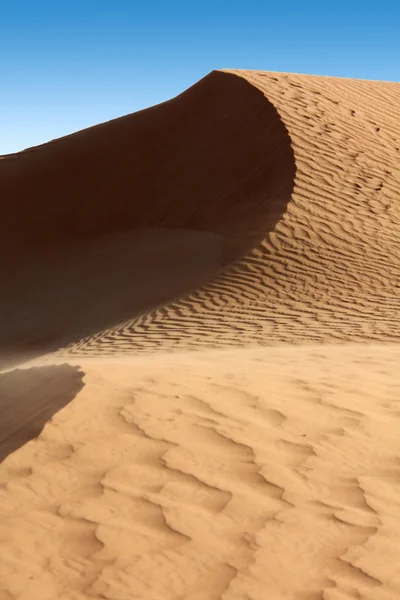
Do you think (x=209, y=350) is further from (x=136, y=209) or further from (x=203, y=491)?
(x=136, y=209)

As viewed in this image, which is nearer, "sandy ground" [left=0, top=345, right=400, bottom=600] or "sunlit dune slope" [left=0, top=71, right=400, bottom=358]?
"sandy ground" [left=0, top=345, right=400, bottom=600]

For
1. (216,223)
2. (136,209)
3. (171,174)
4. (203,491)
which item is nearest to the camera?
(203,491)

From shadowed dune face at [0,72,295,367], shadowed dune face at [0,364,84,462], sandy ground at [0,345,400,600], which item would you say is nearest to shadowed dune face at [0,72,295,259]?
shadowed dune face at [0,72,295,367]

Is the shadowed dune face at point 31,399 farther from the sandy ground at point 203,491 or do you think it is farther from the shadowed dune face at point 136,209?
the shadowed dune face at point 136,209

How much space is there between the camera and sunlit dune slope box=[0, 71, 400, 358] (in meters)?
11.9

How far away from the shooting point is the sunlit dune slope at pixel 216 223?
38.9ft

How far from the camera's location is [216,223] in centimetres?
1559

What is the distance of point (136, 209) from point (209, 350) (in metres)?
9.25

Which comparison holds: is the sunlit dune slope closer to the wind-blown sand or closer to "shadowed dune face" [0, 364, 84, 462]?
the wind-blown sand

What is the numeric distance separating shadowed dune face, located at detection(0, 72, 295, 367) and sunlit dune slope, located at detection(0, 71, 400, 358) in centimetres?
4

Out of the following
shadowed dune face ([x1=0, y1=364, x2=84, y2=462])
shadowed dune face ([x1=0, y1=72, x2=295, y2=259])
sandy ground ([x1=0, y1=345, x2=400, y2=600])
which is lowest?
sandy ground ([x1=0, y1=345, x2=400, y2=600])

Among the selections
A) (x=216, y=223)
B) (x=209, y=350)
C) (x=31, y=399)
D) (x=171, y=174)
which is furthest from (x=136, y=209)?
(x=31, y=399)

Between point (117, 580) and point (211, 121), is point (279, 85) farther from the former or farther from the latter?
point (117, 580)

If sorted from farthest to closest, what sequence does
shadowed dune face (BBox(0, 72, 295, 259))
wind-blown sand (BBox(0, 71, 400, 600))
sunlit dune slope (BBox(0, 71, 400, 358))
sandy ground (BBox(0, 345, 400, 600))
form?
shadowed dune face (BBox(0, 72, 295, 259)) → sunlit dune slope (BBox(0, 71, 400, 358)) → wind-blown sand (BBox(0, 71, 400, 600)) → sandy ground (BBox(0, 345, 400, 600))
